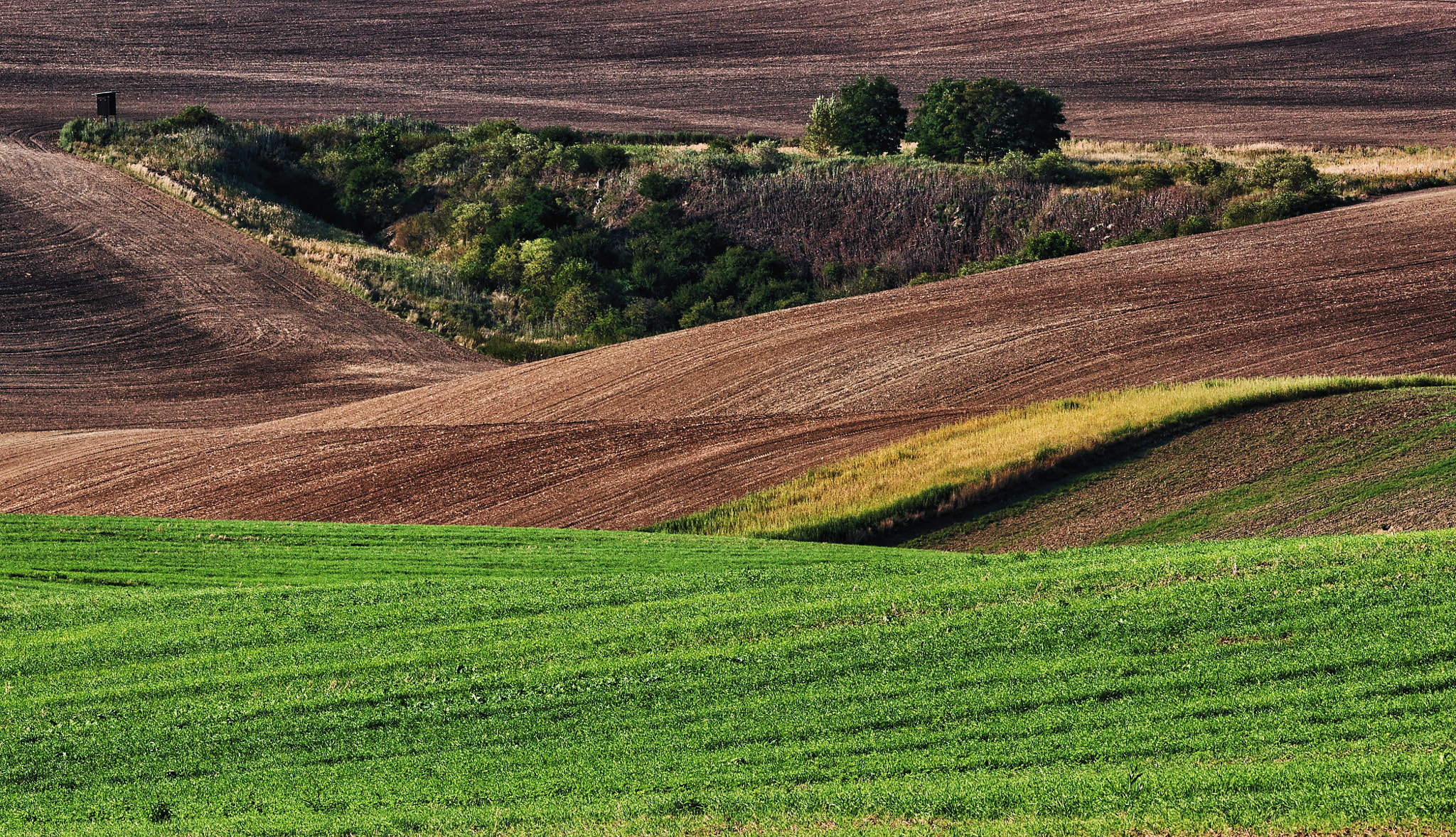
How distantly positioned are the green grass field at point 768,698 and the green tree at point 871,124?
5031 centimetres

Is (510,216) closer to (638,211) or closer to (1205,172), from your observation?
(638,211)

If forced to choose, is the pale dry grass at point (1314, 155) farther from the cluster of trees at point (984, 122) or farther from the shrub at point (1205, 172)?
the shrub at point (1205, 172)

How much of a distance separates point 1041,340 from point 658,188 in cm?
3014

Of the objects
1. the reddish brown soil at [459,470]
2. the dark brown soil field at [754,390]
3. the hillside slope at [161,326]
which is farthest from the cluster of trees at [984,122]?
the reddish brown soil at [459,470]

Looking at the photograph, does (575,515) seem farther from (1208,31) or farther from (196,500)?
(1208,31)

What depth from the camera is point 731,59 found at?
300ft

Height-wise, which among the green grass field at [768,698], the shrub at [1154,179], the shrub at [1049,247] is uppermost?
the shrub at [1154,179]

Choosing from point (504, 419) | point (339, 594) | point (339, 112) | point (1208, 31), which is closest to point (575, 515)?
point (504, 419)

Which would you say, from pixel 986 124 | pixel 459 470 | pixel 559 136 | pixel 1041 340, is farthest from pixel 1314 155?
pixel 459 470

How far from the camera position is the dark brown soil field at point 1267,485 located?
70.3 feet

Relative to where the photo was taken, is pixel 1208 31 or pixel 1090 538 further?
pixel 1208 31

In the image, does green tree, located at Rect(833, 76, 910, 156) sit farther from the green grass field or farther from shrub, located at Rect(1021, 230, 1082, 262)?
the green grass field

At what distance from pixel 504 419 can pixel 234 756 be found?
64.6 feet

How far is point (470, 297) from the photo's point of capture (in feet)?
172
